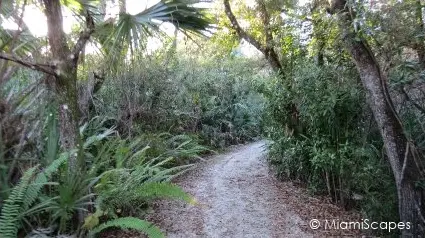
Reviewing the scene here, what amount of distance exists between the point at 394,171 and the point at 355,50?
1475mm

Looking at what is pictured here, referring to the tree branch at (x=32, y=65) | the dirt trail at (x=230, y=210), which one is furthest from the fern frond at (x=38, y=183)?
the dirt trail at (x=230, y=210)

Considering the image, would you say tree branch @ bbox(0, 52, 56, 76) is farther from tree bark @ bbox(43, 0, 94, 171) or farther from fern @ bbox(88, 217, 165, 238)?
fern @ bbox(88, 217, 165, 238)

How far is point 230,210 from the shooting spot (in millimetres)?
5328

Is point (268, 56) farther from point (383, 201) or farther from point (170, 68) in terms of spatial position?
point (383, 201)

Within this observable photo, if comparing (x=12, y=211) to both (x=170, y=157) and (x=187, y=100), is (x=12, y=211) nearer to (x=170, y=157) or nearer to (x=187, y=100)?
(x=170, y=157)

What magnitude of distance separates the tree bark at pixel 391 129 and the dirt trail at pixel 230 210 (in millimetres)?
1251

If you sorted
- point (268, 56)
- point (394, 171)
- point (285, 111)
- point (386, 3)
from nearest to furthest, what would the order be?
point (386, 3), point (394, 171), point (285, 111), point (268, 56)

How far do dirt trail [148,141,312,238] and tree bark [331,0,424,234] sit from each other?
1251 mm

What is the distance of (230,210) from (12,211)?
9.55 ft

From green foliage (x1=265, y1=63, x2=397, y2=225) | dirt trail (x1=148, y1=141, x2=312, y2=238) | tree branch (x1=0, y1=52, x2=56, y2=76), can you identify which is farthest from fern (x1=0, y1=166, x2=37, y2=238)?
green foliage (x1=265, y1=63, x2=397, y2=225)

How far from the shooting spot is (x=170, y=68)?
944 cm

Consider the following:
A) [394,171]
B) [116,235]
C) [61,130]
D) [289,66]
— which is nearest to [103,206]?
[116,235]

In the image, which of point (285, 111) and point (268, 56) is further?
point (268, 56)

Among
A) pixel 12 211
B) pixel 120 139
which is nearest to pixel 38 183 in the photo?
pixel 12 211
